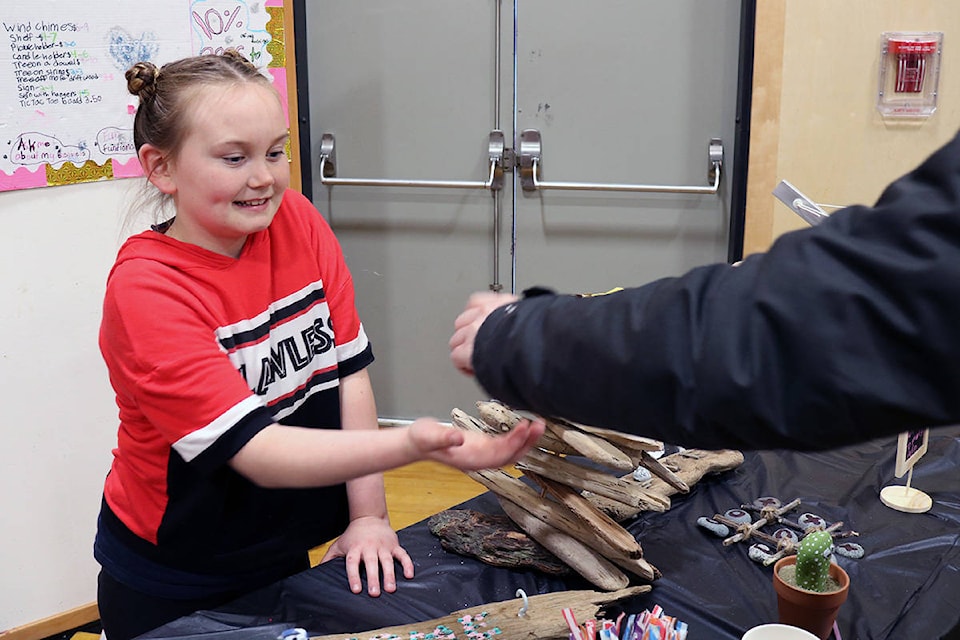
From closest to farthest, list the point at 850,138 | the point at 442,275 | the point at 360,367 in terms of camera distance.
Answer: the point at 360,367
the point at 850,138
the point at 442,275

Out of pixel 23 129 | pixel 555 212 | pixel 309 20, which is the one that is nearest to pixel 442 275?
pixel 555 212

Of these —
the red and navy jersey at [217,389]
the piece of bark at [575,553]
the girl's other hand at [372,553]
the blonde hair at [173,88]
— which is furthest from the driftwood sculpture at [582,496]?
the blonde hair at [173,88]

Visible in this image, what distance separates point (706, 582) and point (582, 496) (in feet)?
0.75

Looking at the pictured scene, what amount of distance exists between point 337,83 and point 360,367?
2115 millimetres

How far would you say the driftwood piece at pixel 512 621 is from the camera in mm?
1248

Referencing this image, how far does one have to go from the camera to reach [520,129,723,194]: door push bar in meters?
3.26

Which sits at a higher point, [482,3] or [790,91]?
[482,3]

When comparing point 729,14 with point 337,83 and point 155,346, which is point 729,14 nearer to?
point 337,83

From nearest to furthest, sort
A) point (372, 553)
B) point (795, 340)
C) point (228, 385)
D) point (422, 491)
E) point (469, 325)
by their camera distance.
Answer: point (795, 340) < point (469, 325) < point (228, 385) < point (372, 553) < point (422, 491)

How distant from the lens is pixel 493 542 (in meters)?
1.48

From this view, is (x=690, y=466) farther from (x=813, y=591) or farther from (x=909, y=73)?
(x=909, y=73)

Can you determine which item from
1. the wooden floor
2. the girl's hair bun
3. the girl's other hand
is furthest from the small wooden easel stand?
the wooden floor

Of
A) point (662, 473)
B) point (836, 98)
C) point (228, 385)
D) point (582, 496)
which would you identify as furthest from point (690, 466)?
point (836, 98)

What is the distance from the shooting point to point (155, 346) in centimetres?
124
